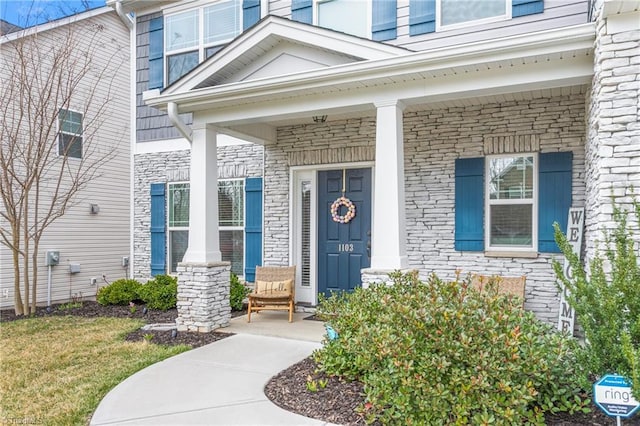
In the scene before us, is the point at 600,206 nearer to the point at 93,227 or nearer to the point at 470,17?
the point at 470,17

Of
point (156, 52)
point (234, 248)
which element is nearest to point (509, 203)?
point (234, 248)

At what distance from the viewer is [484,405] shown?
8.98 ft

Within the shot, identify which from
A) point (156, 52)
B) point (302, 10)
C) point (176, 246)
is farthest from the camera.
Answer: point (176, 246)

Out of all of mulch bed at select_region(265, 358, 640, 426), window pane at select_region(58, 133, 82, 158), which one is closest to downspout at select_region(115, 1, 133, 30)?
window pane at select_region(58, 133, 82, 158)

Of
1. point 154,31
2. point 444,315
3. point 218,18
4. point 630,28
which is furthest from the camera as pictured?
point 154,31

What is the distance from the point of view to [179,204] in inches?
323

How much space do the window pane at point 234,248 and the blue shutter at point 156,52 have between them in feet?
9.43

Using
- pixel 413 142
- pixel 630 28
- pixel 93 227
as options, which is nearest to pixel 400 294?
pixel 630 28

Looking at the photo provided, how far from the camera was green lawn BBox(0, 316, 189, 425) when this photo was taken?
347cm

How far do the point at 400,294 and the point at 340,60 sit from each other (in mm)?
2795

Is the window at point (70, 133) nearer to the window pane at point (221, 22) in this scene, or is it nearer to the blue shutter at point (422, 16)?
the window pane at point (221, 22)

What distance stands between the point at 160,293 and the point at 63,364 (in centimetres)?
279

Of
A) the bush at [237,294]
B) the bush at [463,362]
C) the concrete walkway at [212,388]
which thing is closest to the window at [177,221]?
the bush at [237,294]

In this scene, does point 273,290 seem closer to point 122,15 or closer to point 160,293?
point 160,293
